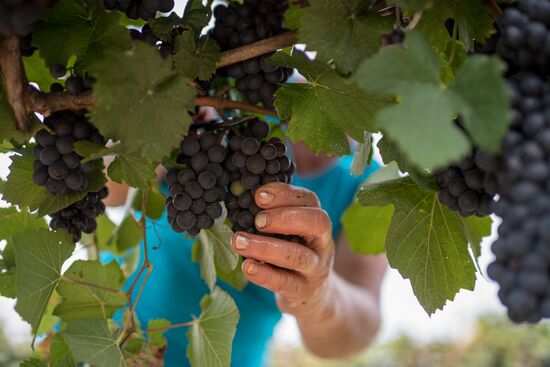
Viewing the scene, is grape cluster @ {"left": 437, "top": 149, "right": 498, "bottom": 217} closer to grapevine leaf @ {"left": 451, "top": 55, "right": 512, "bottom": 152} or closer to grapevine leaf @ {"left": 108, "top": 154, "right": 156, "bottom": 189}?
grapevine leaf @ {"left": 451, "top": 55, "right": 512, "bottom": 152}

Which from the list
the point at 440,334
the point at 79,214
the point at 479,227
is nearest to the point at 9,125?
the point at 79,214

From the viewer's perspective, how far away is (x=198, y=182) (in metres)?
0.60

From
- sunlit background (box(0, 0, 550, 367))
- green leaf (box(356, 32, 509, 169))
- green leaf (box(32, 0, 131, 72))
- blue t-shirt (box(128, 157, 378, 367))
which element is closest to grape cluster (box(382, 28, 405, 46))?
green leaf (box(356, 32, 509, 169))

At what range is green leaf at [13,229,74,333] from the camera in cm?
61

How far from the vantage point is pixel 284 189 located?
63cm

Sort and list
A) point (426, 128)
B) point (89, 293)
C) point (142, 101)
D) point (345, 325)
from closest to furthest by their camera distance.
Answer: point (426, 128) → point (142, 101) → point (89, 293) → point (345, 325)

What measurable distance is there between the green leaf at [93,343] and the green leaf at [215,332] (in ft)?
0.37

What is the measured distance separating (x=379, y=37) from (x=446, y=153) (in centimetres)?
18

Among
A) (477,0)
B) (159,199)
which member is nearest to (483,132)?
(477,0)

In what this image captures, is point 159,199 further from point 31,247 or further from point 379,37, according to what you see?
point 379,37

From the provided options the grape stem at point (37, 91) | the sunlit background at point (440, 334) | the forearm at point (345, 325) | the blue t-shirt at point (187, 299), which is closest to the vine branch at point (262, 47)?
the grape stem at point (37, 91)

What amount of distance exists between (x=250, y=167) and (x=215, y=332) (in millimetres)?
232

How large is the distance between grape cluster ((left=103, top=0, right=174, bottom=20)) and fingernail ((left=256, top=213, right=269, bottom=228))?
0.21 meters

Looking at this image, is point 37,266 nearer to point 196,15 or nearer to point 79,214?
point 79,214
